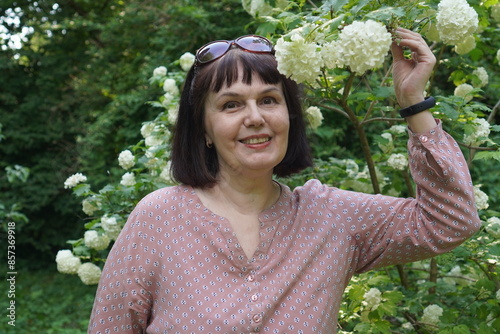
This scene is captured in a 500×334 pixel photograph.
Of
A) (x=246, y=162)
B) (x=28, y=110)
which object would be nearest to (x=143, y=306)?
(x=246, y=162)

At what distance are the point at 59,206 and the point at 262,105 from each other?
8759 mm

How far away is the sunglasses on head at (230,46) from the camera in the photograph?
1.99 m

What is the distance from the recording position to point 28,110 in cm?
1036

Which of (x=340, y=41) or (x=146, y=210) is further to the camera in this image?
(x=146, y=210)

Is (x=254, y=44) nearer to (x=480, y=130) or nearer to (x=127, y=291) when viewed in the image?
(x=127, y=291)

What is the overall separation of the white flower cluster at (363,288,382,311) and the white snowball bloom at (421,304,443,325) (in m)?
0.33

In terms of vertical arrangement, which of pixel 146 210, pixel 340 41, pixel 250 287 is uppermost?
pixel 340 41

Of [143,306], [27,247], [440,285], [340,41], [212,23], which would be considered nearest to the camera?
[340,41]

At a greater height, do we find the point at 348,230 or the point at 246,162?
the point at 246,162

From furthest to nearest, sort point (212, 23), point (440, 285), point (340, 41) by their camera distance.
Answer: point (212, 23) → point (440, 285) → point (340, 41)

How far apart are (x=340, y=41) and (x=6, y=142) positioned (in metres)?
9.77

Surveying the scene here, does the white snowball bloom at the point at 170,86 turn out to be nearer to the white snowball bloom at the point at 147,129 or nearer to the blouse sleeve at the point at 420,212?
the white snowball bloom at the point at 147,129

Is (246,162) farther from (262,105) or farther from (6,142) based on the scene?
(6,142)

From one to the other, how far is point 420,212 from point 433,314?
1310mm
